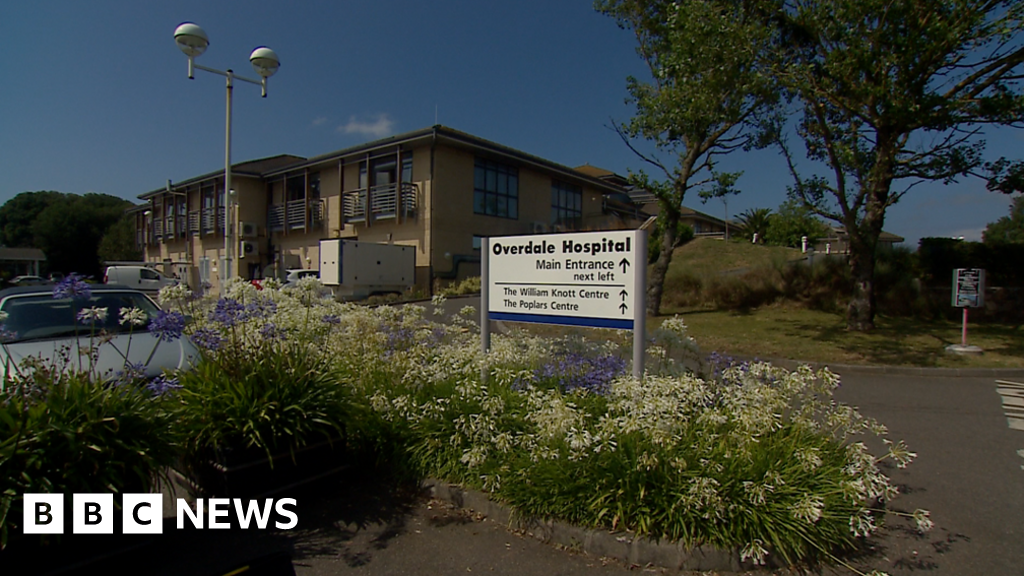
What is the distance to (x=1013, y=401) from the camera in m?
7.66

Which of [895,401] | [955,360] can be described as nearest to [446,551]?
[895,401]

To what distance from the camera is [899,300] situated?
16469mm

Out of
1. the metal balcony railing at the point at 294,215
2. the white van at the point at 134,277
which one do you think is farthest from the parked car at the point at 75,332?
the white van at the point at 134,277

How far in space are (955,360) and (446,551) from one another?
1114cm

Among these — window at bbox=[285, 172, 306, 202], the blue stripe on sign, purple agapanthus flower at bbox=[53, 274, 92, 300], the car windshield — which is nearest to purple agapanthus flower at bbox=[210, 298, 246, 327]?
purple agapanthus flower at bbox=[53, 274, 92, 300]

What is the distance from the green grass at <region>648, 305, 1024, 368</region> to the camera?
1047 centimetres

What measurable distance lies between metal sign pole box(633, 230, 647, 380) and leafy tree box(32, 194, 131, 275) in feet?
259

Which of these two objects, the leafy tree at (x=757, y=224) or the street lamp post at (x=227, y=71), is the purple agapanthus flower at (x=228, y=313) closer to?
the street lamp post at (x=227, y=71)

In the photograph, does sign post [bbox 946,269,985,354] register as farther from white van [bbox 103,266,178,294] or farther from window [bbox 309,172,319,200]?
white van [bbox 103,266,178,294]

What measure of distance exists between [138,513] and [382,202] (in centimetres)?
2601

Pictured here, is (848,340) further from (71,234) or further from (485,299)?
(71,234)

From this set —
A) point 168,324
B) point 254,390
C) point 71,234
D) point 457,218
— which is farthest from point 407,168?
point 71,234

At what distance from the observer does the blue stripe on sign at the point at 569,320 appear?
15.7 ft

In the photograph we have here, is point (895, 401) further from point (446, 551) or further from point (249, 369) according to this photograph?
point (249, 369)
